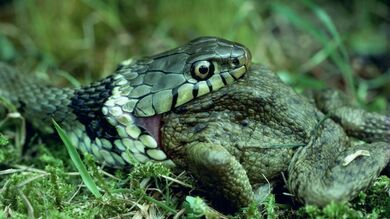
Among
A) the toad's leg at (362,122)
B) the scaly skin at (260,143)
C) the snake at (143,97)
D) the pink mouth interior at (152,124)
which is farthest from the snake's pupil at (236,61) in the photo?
the toad's leg at (362,122)

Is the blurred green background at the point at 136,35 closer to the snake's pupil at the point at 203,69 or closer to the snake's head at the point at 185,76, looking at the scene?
the snake's head at the point at 185,76

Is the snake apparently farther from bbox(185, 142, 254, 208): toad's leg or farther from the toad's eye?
bbox(185, 142, 254, 208): toad's leg

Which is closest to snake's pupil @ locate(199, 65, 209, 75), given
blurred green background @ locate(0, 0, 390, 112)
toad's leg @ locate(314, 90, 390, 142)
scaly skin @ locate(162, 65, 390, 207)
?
scaly skin @ locate(162, 65, 390, 207)

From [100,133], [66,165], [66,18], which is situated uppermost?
[66,18]

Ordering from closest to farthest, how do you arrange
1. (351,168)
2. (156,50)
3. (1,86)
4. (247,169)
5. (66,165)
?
1. (351,168)
2. (247,169)
3. (66,165)
4. (1,86)
5. (156,50)

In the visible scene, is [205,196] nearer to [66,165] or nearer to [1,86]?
[66,165]

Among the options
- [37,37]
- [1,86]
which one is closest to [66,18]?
[37,37]

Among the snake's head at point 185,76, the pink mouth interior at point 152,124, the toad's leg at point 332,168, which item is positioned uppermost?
the snake's head at point 185,76
